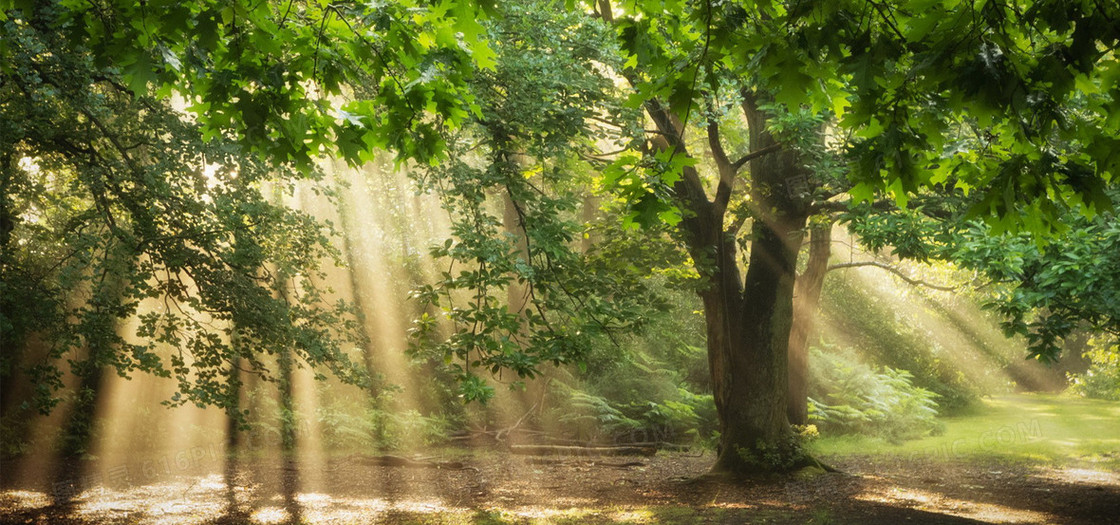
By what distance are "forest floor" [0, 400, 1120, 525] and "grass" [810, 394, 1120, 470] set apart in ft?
0.50

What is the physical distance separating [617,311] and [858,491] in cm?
578

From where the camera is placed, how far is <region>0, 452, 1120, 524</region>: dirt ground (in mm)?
9258

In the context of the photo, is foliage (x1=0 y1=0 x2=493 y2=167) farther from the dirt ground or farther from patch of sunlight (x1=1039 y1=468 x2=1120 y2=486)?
patch of sunlight (x1=1039 y1=468 x2=1120 y2=486)

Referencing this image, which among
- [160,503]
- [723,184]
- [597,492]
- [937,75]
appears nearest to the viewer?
[937,75]

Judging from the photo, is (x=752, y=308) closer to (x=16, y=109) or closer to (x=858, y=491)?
(x=858, y=491)

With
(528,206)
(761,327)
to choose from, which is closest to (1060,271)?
(761,327)

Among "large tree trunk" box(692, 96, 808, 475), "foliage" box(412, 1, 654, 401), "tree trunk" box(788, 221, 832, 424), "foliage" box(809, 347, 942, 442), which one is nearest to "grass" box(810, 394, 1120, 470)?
"foliage" box(809, 347, 942, 442)

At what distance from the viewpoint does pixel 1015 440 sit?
1833 cm

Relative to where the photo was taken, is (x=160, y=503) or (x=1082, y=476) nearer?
(x=160, y=503)

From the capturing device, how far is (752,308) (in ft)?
39.2

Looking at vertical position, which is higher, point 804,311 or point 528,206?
point 528,206

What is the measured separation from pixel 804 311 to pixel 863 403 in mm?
4319

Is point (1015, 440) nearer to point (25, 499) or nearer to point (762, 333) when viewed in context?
point (762, 333)

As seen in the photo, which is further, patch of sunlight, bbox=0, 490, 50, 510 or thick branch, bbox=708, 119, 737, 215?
thick branch, bbox=708, 119, 737, 215
